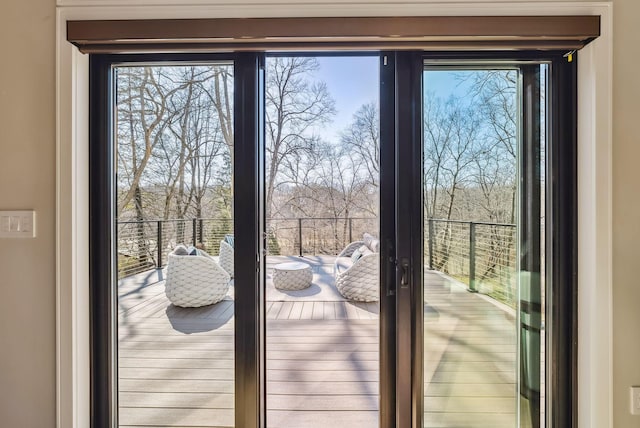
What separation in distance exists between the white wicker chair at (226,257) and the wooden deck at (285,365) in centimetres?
16

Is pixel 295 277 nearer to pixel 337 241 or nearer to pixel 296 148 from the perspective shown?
pixel 337 241

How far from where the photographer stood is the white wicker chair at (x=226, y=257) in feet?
4.76

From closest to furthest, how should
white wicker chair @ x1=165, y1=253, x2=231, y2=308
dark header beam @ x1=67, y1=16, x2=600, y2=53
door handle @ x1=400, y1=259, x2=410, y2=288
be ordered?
1. dark header beam @ x1=67, y1=16, x2=600, y2=53
2. door handle @ x1=400, y1=259, x2=410, y2=288
3. white wicker chair @ x1=165, y1=253, x2=231, y2=308

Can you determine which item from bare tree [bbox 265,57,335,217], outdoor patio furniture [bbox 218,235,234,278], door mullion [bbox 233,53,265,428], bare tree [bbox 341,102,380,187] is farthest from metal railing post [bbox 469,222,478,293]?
outdoor patio furniture [bbox 218,235,234,278]

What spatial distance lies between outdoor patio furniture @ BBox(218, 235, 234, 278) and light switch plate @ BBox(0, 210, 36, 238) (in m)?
0.83

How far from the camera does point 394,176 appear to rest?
56.1 inches

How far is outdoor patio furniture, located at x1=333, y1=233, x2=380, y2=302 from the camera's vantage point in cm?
146

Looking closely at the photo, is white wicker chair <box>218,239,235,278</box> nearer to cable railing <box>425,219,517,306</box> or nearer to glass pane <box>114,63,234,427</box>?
glass pane <box>114,63,234,427</box>

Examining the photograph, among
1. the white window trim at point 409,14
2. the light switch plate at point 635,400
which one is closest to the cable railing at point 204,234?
the white window trim at point 409,14

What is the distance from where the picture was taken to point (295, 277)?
1564 millimetres

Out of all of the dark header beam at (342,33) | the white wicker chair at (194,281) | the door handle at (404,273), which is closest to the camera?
the dark header beam at (342,33)

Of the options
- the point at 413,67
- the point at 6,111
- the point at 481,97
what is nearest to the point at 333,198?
the point at 413,67

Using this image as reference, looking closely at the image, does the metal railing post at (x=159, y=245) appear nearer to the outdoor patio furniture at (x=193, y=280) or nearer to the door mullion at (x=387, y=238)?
the outdoor patio furniture at (x=193, y=280)

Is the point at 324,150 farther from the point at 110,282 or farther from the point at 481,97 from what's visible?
the point at 110,282
